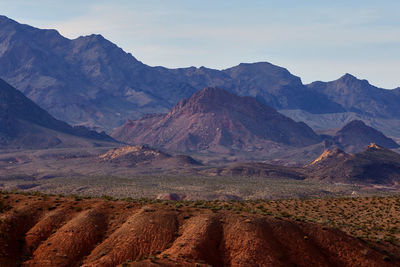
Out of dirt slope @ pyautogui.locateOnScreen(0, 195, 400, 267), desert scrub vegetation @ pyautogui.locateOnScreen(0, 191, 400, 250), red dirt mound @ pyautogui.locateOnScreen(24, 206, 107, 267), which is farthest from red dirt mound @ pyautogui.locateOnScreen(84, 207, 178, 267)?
desert scrub vegetation @ pyautogui.locateOnScreen(0, 191, 400, 250)

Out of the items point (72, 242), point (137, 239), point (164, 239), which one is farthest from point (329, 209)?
point (72, 242)

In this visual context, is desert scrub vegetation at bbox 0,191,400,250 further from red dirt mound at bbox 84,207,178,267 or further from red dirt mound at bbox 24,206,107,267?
red dirt mound at bbox 24,206,107,267

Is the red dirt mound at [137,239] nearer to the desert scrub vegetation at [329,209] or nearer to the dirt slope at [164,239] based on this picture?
the dirt slope at [164,239]

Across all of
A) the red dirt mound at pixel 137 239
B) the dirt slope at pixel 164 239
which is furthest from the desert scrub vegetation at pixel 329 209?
the red dirt mound at pixel 137 239

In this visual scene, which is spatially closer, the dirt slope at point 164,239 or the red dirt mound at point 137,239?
the red dirt mound at point 137,239

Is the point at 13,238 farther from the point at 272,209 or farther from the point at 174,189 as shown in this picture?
the point at 174,189

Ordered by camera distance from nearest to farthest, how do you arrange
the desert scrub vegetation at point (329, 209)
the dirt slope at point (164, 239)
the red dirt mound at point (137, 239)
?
the red dirt mound at point (137, 239)
the dirt slope at point (164, 239)
the desert scrub vegetation at point (329, 209)

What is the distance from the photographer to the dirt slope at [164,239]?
36.1 metres

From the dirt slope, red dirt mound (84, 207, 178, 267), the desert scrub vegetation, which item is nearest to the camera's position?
red dirt mound (84, 207, 178, 267)

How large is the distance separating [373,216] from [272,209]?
10792mm

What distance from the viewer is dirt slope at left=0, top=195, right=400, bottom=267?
118 ft

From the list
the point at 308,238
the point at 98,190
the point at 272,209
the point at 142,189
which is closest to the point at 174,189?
the point at 142,189

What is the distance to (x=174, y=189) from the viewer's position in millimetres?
138625

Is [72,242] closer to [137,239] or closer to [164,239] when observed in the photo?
[137,239]
